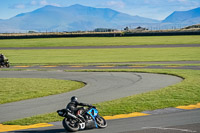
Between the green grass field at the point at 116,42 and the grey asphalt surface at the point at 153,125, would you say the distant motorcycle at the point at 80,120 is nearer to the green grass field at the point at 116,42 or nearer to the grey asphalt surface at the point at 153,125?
the grey asphalt surface at the point at 153,125

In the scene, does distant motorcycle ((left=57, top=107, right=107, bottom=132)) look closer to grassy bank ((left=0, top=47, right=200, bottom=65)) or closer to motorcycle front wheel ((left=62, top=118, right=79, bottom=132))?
motorcycle front wheel ((left=62, top=118, right=79, bottom=132))

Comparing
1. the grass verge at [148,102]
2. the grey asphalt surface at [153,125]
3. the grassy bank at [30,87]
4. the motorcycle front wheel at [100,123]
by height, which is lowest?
the grassy bank at [30,87]

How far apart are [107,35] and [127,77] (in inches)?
3160

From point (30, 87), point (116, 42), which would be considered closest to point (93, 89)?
point (30, 87)

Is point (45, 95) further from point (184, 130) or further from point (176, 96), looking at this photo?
point (184, 130)

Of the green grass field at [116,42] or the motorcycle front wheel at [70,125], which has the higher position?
the motorcycle front wheel at [70,125]

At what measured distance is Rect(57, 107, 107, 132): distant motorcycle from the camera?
14270 mm

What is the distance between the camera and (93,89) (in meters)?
27.3

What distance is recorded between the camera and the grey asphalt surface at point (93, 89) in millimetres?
20172

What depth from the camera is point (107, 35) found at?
375ft

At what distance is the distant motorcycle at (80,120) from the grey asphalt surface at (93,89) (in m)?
4.41

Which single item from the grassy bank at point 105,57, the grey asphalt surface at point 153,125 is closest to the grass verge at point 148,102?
the grey asphalt surface at point 153,125

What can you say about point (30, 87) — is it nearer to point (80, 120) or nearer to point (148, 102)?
point (148, 102)

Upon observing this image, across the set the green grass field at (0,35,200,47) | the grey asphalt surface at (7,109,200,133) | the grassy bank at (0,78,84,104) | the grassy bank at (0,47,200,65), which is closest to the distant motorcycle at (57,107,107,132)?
the grey asphalt surface at (7,109,200,133)
